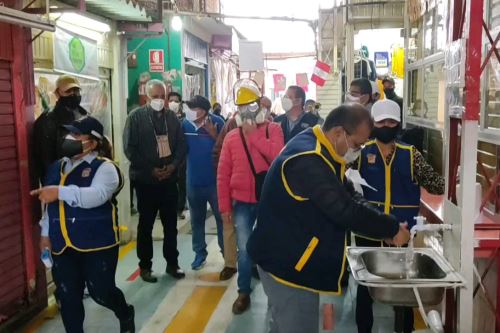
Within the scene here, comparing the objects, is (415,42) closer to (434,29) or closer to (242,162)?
(434,29)

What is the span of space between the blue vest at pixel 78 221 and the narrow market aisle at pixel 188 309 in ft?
3.81

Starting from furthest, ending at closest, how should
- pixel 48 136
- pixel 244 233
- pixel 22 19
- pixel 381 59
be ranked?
pixel 381 59 → pixel 244 233 → pixel 48 136 → pixel 22 19

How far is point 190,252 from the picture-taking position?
269 inches

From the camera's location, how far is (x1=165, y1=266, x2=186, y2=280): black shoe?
5.78m

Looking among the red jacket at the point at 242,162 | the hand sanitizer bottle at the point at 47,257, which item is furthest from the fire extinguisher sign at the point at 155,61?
the hand sanitizer bottle at the point at 47,257

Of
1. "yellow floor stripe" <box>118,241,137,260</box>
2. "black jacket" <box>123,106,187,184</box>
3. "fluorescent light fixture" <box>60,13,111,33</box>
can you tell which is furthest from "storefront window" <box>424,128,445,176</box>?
"fluorescent light fixture" <box>60,13,111,33</box>

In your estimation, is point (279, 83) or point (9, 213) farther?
point (279, 83)

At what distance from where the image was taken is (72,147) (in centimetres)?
361

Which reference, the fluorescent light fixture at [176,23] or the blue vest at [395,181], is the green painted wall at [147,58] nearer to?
the fluorescent light fixture at [176,23]

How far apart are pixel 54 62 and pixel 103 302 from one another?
2753mm

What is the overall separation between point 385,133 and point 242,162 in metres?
1.57

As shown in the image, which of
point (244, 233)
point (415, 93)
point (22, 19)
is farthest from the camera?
point (415, 93)

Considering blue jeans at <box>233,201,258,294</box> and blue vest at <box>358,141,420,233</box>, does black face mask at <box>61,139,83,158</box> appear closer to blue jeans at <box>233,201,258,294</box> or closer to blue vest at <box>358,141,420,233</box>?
blue jeans at <box>233,201,258,294</box>

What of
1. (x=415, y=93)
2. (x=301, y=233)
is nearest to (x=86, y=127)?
(x=301, y=233)
